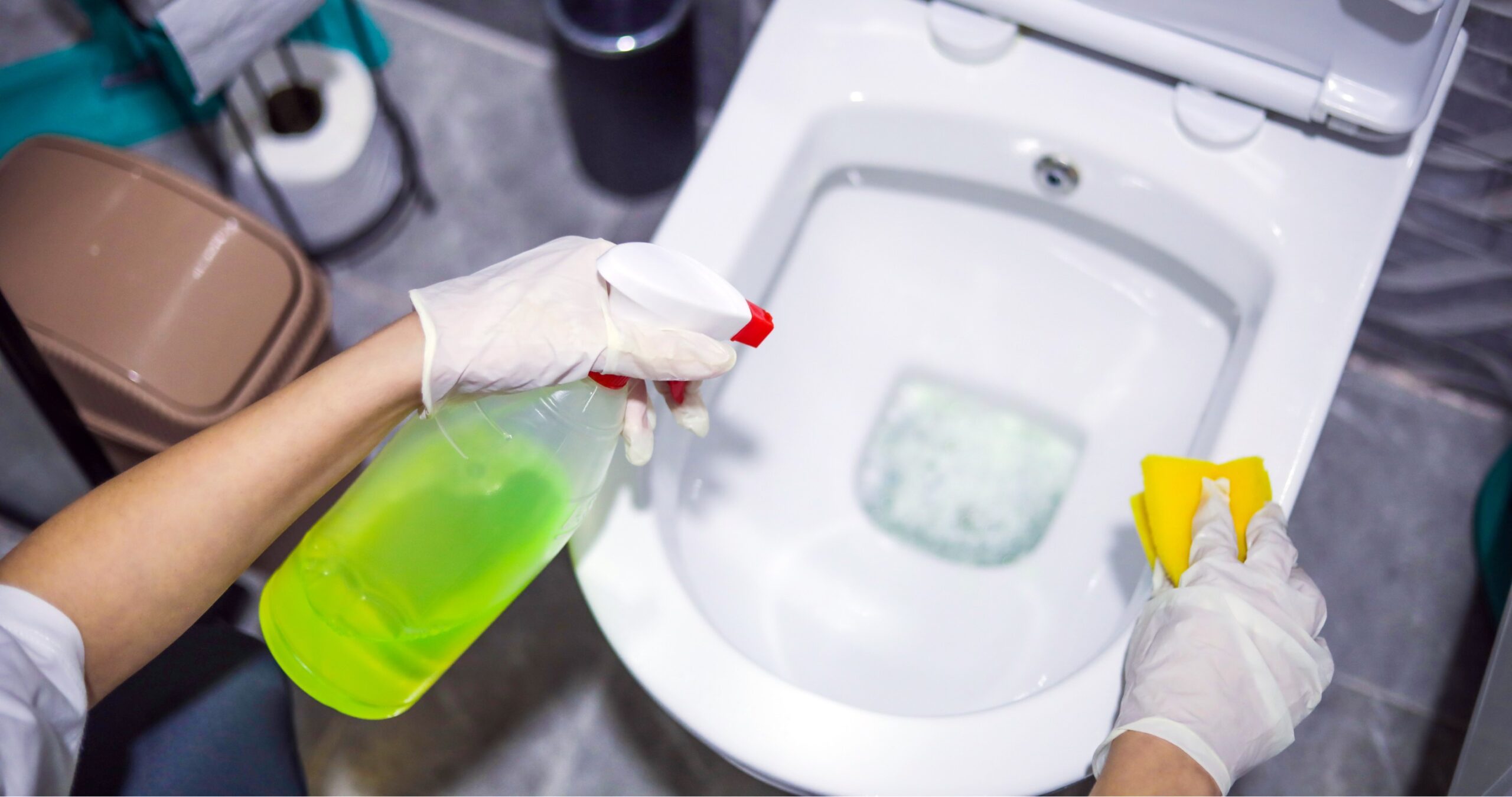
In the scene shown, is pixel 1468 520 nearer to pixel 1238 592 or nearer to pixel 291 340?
pixel 1238 592

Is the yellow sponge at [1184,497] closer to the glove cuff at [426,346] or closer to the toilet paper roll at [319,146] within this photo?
the glove cuff at [426,346]

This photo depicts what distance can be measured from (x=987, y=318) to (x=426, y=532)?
0.48 meters

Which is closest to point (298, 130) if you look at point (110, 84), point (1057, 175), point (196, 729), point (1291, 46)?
point (110, 84)

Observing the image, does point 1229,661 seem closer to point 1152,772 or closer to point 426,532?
point 1152,772

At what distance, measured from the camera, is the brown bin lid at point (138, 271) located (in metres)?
0.78

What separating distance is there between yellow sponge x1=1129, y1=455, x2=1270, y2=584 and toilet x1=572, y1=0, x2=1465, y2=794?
0.11ft

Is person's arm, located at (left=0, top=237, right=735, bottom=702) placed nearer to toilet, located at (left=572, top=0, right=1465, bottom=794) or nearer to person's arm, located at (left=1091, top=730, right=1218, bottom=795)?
toilet, located at (left=572, top=0, right=1465, bottom=794)

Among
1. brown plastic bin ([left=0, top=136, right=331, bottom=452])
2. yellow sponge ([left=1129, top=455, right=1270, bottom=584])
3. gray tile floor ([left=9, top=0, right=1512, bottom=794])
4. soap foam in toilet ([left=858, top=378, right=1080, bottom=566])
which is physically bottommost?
gray tile floor ([left=9, top=0, right=1512, bottom=794])

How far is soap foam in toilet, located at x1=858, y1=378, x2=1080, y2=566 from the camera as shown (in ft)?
2.88

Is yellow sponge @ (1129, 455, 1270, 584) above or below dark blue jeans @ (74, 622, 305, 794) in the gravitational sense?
above

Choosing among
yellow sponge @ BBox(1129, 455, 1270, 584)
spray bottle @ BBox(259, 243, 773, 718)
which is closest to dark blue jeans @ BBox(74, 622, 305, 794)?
spray bottle @ BBox(259, 243, 773, 718)

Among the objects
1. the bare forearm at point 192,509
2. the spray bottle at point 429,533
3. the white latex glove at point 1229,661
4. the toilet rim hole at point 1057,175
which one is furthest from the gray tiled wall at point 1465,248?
the bare forearm at point 192,509

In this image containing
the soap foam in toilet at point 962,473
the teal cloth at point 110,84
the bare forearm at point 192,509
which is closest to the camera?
the bare forearm at point 192,509

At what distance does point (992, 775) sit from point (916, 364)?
0.38 m
